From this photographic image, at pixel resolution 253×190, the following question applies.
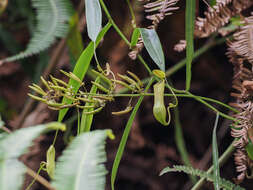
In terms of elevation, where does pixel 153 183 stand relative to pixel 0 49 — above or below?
below

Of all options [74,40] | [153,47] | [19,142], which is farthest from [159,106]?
[74,40]

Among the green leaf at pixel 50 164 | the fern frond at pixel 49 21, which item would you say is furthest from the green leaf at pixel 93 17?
the fern frond at pixel 49 21

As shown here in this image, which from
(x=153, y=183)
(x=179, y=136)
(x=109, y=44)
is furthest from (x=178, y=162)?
(x=109, y=44)

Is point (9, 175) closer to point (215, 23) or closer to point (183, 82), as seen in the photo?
point (215, 23)

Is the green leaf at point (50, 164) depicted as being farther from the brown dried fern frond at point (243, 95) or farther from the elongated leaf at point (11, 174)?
the brown dried fern frond at point (243, 95)

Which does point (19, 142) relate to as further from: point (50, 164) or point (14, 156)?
point (50, 164)

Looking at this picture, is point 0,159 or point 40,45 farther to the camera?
point 40,45
